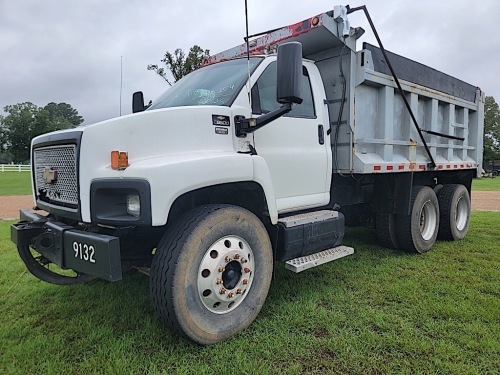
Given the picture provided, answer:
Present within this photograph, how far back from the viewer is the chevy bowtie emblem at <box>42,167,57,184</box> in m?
3.15

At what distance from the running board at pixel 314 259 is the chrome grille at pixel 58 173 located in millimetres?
1914

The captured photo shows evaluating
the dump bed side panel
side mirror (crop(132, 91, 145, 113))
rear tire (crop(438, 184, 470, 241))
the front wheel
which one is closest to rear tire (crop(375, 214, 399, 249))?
the dump bed side panel

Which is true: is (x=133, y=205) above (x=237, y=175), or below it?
below

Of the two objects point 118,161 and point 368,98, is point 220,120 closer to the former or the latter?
point 118,161

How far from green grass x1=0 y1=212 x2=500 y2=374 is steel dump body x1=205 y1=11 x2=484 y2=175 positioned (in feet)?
4.60

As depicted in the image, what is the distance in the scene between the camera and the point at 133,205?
8.66 ft

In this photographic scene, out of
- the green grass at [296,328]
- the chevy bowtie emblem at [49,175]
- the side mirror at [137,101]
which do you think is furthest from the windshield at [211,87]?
the green grass at [296,328]

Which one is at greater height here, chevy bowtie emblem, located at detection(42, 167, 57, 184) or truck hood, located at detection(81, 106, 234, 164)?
truck hood, located at detection(81, 106, 234, 164)

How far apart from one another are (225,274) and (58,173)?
5.23ft

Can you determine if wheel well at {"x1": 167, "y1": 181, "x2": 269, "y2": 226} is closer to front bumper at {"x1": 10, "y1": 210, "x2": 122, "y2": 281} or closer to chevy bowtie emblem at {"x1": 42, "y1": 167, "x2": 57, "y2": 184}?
front bumper at {"x1": 10, "y1": 210, "x2": 122, "y2": 281}

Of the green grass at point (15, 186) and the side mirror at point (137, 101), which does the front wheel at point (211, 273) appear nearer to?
the side mirror at point (137, 101)

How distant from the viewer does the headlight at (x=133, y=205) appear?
2.61 meters

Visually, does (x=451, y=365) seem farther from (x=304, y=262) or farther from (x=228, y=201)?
(x=228, y=201)

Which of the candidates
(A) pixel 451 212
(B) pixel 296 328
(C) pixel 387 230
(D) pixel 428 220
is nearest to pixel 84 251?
(B) pixel 296 328
